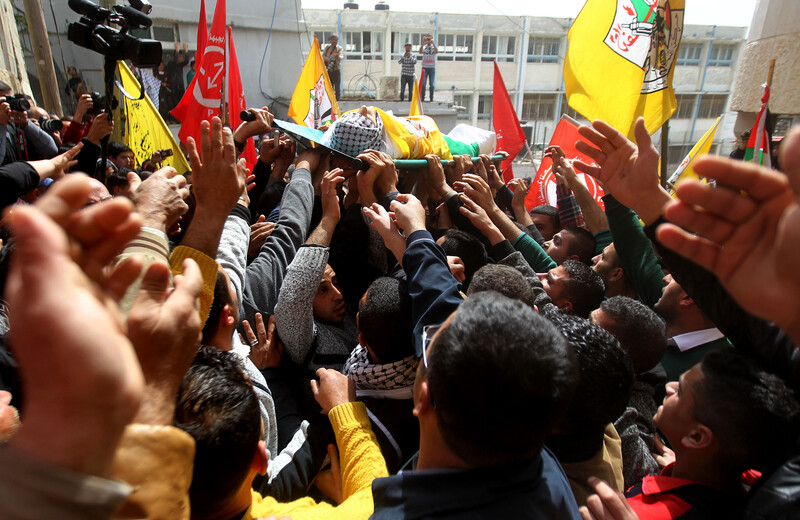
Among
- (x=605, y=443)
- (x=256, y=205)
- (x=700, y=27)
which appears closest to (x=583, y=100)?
(x=256, y=205)

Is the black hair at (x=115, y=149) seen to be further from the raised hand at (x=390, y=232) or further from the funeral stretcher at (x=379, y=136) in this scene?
the raised hand at (x=390, y=232)

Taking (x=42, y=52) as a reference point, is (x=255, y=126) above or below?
below

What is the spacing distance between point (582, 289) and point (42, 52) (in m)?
10.2

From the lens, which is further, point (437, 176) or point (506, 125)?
point (506, 125)

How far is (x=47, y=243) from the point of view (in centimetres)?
56

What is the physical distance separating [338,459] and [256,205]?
2515 mm

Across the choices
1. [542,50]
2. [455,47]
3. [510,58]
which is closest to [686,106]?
[542,50]

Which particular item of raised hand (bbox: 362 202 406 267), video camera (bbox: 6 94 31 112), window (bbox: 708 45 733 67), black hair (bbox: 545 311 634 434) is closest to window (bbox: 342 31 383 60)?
window (bbox: 708 45 733 67)

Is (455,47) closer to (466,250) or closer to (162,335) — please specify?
(466,250)

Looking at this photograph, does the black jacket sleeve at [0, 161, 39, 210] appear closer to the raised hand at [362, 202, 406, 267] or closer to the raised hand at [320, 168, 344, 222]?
the raised hand at [320, 168, 344, 222]

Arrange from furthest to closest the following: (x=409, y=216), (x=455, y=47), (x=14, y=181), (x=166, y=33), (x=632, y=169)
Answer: (x=455, y=47) < (x=166, y=33) < (x=14, y=181) < (x=409, y=216) < (x=632, y=169)

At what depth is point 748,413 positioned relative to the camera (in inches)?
49.1

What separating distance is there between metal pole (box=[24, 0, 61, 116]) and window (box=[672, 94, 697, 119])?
2717cm

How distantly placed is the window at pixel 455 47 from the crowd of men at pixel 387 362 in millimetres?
24119
